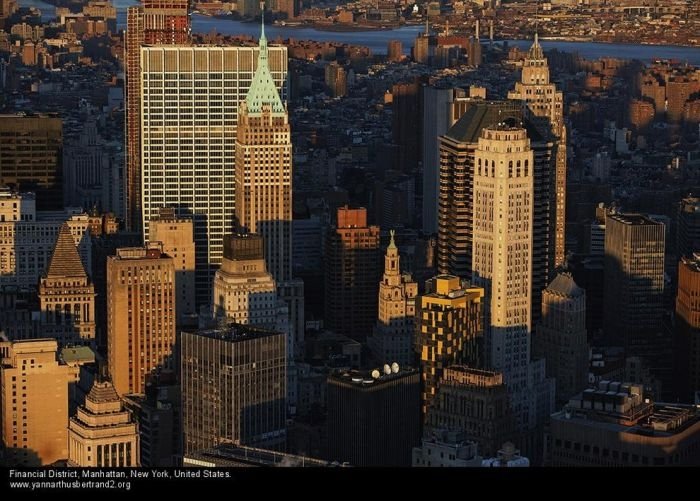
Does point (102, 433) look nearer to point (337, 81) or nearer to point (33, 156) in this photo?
point (33, 156)

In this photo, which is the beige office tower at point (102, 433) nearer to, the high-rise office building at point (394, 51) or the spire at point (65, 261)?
the spire at point (65, 261)

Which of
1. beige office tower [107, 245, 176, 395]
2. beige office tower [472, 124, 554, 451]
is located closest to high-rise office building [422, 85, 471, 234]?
beige office tower [472, 124, 554, 451]

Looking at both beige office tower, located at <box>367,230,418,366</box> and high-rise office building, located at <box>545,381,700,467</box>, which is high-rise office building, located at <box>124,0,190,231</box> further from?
high-rise office building, located at <box>545,381,700,467</box>

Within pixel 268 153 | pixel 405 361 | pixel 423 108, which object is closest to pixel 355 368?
pixel 405 361

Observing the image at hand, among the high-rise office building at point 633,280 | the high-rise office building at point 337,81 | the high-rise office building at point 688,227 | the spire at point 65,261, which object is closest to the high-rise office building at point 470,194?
the high-rise office building at point 633,280

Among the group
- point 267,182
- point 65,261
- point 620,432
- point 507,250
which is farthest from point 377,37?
point 620,432

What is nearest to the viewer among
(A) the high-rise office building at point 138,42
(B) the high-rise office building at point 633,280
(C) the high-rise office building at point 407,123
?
(B) the high-rise office building at point 633,280

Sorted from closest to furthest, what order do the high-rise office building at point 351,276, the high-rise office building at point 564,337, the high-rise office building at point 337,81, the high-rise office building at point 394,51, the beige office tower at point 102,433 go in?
the beige office tower at point 102,433 → the high-rise office building at point 564,337 → the high-rise office building at point 351,276 → the high-rise office building at point 394,51 → the high-rise office building at point 337,81
